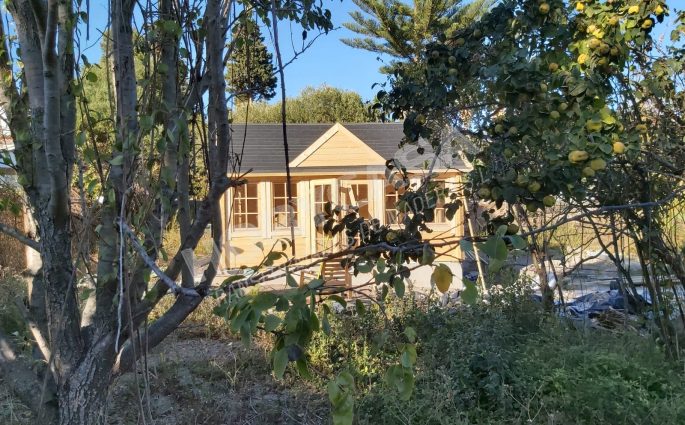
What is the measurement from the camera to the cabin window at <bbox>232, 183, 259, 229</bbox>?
11.6m

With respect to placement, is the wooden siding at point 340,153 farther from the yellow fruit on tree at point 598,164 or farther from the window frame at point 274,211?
the yellow fruit on tree at point 598,164

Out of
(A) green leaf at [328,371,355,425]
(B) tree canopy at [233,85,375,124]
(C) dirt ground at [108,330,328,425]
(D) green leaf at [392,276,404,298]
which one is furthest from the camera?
(B) tree canopy at [233,85,375,124]

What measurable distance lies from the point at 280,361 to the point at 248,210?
35.7 ft

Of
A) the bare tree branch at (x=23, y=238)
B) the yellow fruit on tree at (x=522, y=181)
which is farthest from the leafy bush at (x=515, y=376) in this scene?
the bare tree branch at (x=23, y=238)

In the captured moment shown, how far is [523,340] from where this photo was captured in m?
4.32

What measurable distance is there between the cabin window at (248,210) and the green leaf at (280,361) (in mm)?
10678

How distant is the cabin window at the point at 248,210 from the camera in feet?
38.0

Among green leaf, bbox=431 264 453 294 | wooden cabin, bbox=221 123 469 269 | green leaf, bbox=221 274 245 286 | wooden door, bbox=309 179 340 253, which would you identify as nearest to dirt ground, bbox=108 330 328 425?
green leaf, bbox=221 274 245 286

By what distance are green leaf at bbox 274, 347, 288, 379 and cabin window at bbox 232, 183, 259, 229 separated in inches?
420

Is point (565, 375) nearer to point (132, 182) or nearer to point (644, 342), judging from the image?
point (644, 342)

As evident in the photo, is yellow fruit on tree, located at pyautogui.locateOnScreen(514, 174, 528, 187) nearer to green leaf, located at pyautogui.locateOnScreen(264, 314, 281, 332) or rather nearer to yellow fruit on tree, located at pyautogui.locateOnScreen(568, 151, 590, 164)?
yellow fruit on tree, located at pyautogui.locateOnScreen(568, 151, 590, 164)

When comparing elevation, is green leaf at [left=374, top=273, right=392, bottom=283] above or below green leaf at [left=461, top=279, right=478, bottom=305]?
above

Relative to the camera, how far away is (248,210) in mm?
11680

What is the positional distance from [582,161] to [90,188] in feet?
5.29
